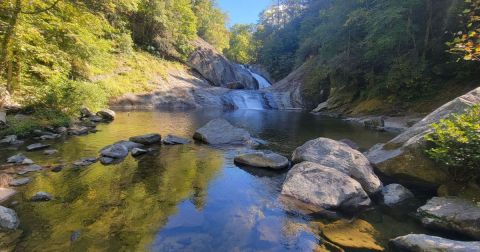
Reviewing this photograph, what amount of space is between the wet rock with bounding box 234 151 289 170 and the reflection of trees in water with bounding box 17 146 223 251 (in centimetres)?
106

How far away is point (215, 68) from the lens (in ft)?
163

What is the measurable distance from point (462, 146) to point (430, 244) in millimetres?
3022

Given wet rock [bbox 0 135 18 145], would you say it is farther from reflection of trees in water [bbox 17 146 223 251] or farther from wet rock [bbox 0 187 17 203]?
wet rock [bbox 0 187 17 203]

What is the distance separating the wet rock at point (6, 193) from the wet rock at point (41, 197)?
0.53 metres

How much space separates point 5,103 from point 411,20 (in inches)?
1101

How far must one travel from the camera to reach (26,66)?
1444 centimetres

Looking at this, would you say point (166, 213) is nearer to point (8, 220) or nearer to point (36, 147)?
point (8, 220)

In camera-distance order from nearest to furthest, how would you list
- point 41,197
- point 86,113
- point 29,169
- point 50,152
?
point 41,197 → point 29,169 → point 50,152 → point 86,113

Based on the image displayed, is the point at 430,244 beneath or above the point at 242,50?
beneath

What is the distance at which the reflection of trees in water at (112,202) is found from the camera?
532cm

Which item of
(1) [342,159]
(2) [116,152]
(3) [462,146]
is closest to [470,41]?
(3) [462,146]

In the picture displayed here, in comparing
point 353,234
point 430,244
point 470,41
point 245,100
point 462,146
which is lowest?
point 353,234

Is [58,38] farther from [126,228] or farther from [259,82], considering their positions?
[259,82]

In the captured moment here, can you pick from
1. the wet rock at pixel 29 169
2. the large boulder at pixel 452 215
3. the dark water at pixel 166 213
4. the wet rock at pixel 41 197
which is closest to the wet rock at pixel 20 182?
the dark water at pixel 166 213
